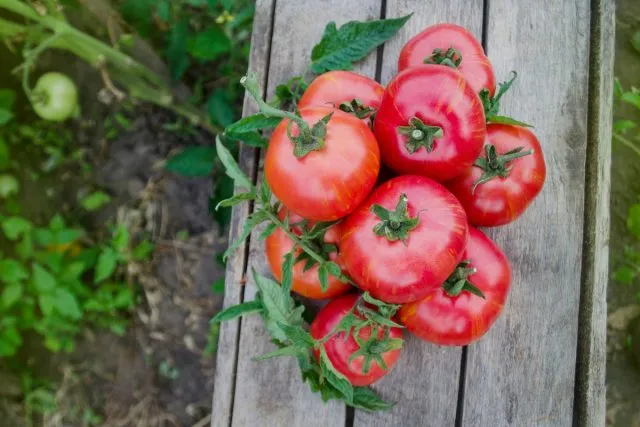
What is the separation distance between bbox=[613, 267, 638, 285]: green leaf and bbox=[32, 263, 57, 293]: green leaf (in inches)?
70.7

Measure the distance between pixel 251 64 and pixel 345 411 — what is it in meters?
0.72

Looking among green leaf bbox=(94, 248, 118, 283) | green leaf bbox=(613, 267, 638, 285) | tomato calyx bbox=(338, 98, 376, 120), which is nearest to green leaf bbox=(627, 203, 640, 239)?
green leaf bbox=(613, 267, 638, 285)

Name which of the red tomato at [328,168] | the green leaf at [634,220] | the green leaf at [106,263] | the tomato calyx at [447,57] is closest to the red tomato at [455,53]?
the tomato calyx at [447,57]

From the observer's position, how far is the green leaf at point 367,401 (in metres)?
0.93

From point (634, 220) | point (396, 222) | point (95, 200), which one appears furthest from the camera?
point (95, 200)

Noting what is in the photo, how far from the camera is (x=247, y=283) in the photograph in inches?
40.1

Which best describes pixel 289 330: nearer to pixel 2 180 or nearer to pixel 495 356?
pixel 495 356

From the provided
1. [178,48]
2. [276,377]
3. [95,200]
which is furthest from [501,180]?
[95,200]

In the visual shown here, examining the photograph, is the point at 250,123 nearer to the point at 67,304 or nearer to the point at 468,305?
the point at 468,305

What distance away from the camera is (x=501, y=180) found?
82 centimetres

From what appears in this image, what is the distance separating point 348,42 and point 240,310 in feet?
1.80

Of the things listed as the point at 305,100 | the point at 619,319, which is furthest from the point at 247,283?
the point at 619,319

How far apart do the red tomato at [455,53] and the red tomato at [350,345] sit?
413 mm

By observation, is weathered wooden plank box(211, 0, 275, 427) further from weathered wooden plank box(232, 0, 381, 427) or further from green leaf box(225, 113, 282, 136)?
green leaf box(225, 113, 282, 136)
